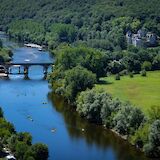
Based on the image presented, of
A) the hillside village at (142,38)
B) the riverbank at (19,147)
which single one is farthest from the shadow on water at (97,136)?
the hillside village at (142,38)

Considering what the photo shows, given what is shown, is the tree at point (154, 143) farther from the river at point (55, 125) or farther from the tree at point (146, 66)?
the tree at point (146, 66)

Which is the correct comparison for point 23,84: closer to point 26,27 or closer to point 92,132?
point 92,132

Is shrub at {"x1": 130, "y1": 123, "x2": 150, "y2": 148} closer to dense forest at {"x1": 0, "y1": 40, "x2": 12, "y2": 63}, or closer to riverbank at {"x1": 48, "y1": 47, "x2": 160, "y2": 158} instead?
riverbank at {"x1": 48, "y1": 47, "x2": 160, "y2": 158}

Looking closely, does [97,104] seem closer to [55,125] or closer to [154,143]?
[55,125]

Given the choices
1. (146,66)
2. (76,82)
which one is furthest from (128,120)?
(146,66)

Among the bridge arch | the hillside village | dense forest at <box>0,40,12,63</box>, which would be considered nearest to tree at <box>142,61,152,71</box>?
the bridge arch
